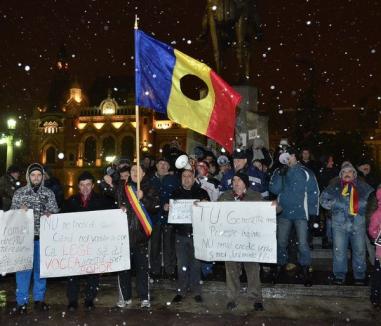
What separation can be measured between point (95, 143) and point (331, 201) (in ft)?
239

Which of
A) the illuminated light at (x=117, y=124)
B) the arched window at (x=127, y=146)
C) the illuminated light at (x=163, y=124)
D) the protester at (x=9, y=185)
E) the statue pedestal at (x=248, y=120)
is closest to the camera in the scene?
the protester at (x=9, y=185)

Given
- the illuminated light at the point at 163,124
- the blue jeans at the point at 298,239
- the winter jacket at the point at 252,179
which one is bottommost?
the blue jeans at the point at 298,239

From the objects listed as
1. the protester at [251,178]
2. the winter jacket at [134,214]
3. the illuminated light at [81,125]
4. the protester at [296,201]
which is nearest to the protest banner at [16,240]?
the winter jacket at [134,214]

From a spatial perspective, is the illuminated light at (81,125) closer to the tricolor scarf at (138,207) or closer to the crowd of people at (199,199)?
the crowd of people at (199,199)

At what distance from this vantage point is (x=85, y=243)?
655 centimetres

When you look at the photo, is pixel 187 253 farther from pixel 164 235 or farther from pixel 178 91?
pixel 178 91

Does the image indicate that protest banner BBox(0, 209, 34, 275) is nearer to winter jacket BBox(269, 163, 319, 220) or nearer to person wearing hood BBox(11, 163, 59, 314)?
person wearing hood BBox(11, 163, 59, 314)

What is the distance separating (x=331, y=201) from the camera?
23.9ft

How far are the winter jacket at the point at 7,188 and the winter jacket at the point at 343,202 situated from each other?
16.8ft

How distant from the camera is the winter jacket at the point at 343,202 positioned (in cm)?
711

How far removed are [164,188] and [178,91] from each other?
1.85 m

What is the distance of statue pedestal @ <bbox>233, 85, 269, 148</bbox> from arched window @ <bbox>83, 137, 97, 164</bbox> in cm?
6683

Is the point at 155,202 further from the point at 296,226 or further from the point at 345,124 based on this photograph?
the point at 345,124

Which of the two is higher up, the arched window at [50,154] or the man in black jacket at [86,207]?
the arched window at [50,154]
